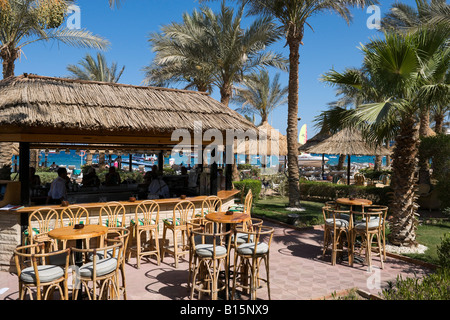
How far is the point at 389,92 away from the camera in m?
7.23

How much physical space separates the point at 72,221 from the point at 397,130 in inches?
304

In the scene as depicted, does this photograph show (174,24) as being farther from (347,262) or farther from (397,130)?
(347,262)

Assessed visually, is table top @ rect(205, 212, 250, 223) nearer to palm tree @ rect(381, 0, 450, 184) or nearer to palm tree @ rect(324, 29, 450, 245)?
palm tree @ rect(324, 29, 450, 245)

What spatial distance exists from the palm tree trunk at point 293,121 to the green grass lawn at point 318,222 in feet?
2.89

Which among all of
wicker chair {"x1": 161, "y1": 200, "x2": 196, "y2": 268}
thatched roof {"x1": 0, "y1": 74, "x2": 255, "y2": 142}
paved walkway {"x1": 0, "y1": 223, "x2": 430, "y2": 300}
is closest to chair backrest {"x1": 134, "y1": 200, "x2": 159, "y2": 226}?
wicker chair {"x1": 161, "y1": 200, "x2": 196, "y2": 268}

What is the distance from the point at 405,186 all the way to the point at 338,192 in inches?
284

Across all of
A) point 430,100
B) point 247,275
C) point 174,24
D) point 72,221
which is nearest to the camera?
point 247,275

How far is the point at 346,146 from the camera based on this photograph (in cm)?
1656

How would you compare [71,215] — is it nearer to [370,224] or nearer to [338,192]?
[370,224]

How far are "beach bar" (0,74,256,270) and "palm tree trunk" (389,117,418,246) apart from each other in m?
3.77

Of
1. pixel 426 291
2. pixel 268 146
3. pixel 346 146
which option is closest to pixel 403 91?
pixel 426 291

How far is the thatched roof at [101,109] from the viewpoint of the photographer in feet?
21.6

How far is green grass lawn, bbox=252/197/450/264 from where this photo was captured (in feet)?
23.8

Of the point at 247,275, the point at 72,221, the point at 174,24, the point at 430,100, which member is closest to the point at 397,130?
the point at 430,100
